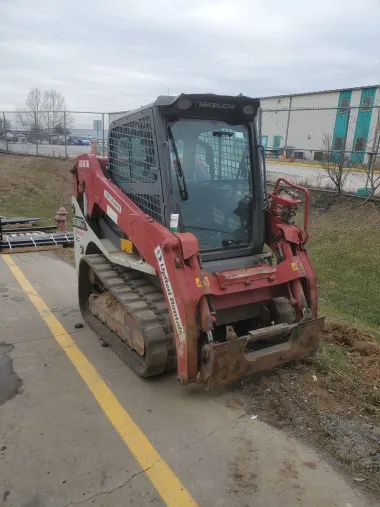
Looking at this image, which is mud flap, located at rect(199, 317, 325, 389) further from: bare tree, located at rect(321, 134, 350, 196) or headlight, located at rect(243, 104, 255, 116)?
bare tree, located at rect(321, 134, 350, 196)

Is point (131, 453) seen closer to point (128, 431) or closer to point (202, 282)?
point (128, 431)

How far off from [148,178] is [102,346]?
2095 millimetres

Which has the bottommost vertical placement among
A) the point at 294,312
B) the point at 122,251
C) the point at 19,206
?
the point at 19,206

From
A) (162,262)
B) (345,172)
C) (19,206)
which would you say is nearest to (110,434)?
(162,262)

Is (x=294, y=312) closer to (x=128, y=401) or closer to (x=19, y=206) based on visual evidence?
(x=128, y=401)

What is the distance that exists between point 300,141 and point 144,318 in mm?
15786

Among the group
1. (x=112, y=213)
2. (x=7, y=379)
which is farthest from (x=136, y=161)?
(x=7, y=379)

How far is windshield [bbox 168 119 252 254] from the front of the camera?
4.11m

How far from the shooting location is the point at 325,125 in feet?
51.3

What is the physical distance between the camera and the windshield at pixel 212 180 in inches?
162

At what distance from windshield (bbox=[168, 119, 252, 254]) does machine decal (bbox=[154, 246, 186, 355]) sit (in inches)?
16.0

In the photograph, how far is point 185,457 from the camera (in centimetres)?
323

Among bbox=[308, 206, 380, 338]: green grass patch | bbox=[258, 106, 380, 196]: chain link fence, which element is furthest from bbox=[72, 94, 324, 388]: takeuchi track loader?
bbox=[258, 106, 380, 196]: chain link fence

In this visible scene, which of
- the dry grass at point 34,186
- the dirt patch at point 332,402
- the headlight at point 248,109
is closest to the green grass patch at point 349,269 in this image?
the dirt patch at point 332,402
